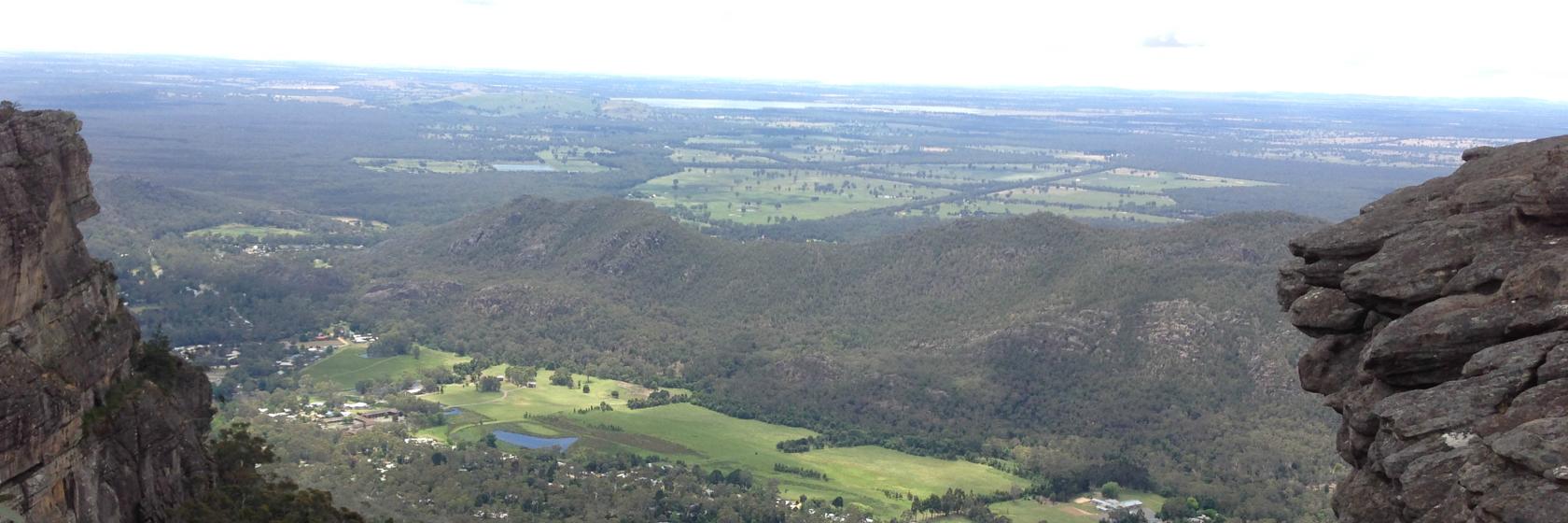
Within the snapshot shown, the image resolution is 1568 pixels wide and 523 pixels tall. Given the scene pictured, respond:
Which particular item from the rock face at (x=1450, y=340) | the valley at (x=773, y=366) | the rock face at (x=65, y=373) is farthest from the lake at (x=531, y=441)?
the rock face at (x=1450, y=340)

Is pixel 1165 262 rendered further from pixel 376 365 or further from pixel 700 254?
pixel 376 365

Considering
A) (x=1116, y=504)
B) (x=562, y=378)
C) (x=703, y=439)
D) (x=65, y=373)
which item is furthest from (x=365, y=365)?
A: (x=65, y=373)

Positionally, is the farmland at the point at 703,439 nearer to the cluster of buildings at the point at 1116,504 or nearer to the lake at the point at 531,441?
the lake at the point at 531,441

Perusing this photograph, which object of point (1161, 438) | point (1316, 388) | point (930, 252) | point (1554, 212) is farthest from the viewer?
point (930, 252)

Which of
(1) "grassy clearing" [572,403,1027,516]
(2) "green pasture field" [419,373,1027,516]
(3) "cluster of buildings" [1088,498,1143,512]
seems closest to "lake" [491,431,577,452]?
(2) "green pasture field" [419,373,1027,516]

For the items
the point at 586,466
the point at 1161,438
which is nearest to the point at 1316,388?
the point at 586,466
